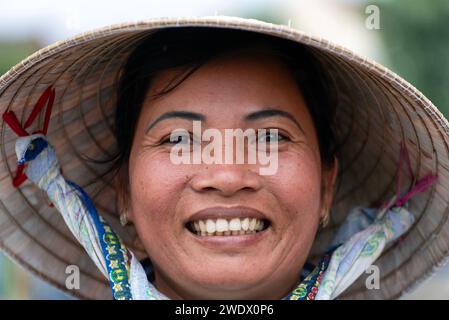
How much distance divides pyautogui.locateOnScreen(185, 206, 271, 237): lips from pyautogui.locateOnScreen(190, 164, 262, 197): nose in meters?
0.04

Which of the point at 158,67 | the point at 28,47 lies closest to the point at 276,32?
the point at 158,67

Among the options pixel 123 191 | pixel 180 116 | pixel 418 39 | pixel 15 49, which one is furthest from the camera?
pixel 15 49

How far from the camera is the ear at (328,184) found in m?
1.79

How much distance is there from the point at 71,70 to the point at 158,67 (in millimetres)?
222

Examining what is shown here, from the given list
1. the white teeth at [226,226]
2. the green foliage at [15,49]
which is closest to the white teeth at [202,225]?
the white teeth at [226,226]

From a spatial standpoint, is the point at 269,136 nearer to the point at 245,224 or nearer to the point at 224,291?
the point at 245,224

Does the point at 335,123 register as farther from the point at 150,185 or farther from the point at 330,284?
the point at 150,185

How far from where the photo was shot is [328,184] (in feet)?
5.99

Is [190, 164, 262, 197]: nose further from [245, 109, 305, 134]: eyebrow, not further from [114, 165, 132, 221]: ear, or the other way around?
[114, 165, 132, 221]: ear

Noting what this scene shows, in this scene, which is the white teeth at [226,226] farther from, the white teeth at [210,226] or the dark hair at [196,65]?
the dark hair at [196,65]

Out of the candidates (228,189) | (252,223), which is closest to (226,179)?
(228,189)

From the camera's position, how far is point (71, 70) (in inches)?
66.6

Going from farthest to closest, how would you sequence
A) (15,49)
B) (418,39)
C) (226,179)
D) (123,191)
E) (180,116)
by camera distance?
(15,49)
(418,39)
(123,191)
(180,116)
(226,179)

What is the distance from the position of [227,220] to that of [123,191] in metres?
0.39
